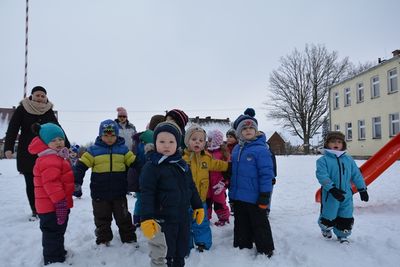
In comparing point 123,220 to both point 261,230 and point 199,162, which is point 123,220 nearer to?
point 199,162

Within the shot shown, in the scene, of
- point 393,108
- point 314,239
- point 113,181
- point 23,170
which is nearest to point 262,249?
point 314,239

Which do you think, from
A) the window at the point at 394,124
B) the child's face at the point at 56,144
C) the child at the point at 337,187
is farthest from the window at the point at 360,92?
the child's face at the point at 56,144

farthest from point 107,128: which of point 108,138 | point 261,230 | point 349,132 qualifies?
point 349,132

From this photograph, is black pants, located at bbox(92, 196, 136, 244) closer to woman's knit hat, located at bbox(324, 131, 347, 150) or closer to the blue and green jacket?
the blue and green jacket

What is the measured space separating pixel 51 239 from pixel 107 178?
919mm

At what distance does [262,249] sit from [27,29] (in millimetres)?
11008

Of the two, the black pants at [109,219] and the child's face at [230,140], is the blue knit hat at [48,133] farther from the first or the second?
the child's face at [230,140]

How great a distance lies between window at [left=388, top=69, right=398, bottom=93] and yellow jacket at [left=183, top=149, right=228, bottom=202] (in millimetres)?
20151

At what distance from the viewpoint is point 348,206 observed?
13.9 feet

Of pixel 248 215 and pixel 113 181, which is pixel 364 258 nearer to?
pixel 248 215

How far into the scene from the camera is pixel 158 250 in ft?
10.4

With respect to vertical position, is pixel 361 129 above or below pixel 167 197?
above

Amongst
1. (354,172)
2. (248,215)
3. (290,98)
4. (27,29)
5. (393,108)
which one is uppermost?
(290,98)

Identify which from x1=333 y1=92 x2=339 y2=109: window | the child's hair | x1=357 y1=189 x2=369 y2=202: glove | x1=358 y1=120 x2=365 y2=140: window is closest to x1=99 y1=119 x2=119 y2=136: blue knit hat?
the child's hair
